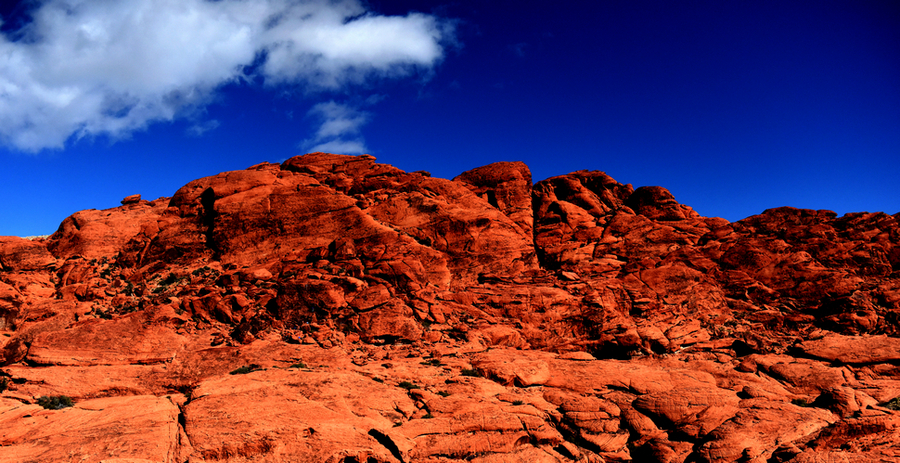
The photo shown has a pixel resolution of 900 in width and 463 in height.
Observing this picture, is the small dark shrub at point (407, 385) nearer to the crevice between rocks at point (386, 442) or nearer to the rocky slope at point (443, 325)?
the rocky slope at point (443, 325)

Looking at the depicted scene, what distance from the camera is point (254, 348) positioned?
78.9 feet

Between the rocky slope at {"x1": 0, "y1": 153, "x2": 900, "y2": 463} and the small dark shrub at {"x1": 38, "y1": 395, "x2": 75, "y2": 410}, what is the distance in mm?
244

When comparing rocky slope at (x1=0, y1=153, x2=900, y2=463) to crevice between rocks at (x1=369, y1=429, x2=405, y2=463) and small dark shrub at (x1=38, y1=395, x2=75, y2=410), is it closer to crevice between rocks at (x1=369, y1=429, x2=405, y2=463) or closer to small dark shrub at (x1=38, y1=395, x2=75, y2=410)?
crevice between rocks at (x1=369, y1=429, x2=405, y2=463)

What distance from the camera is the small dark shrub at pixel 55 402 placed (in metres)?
17.8

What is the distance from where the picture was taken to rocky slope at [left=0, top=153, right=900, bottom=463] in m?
17.1

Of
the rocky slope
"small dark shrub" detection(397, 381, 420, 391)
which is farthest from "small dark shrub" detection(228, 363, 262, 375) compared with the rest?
"small dark shrub" detection(397, 381, 420, 391)

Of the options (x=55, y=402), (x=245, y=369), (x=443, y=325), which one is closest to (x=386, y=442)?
(x=245, y=369)

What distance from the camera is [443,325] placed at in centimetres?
2781

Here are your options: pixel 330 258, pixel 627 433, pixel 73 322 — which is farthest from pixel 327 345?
pixel 627 433

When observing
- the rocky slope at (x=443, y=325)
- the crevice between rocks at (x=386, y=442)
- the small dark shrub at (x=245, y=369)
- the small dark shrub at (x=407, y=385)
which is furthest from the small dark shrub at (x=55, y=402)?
the small dark shrub at (x=407, y=385)

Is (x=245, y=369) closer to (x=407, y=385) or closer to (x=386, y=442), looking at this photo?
(x=407, y=385)

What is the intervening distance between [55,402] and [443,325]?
18.4 meters

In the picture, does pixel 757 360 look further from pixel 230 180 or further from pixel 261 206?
pixel 230 180

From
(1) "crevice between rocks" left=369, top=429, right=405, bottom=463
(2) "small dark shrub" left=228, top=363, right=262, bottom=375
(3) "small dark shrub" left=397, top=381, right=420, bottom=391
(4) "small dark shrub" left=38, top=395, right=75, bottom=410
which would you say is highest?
(2) "small dark shrub" left=228, top=363, right=262, bottom=375
